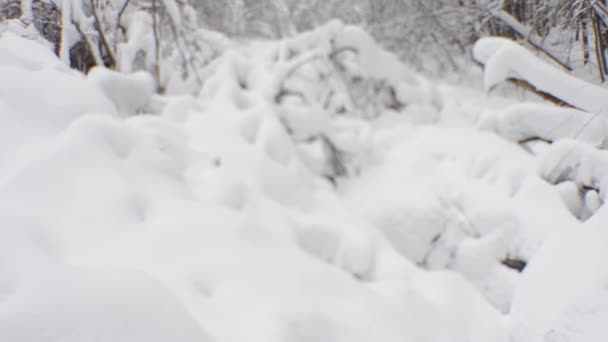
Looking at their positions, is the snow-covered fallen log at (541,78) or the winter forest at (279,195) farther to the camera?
the snow-covered fallen log at (541,78)

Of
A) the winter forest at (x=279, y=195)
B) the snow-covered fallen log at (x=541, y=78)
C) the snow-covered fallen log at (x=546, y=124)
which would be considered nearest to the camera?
the winter forest at (x=279, y=195)

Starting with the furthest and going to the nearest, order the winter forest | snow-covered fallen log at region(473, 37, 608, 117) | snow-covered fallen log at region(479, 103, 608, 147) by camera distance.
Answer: snow-covered fallen log at region(479, 103, 608, 147)
snow-covered fallen log at region(473, 37, 608, 117)
the winter forest

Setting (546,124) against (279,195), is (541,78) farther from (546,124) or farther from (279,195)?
(279,195)

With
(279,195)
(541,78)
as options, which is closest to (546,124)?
(541,78)

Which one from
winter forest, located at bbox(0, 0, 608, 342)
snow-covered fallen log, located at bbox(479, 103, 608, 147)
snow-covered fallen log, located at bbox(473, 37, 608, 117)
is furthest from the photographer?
snow-covered fallen log, located at bbox(479, 103, 608, 147)

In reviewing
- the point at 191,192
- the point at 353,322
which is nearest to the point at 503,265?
the point at 353,322

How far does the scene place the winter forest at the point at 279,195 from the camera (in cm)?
115

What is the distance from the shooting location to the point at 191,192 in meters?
2.00

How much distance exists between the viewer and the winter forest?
1154mm

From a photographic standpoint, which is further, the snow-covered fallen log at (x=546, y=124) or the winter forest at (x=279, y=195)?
the snow-covered fallen log at (x=546, y=124)

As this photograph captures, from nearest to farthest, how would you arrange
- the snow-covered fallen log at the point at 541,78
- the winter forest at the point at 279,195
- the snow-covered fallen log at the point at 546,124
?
the winter forest at the point at 279,195, the snow-covered fallen log at the point at 541,78, the snow-covered fallen log at the point at 546,124

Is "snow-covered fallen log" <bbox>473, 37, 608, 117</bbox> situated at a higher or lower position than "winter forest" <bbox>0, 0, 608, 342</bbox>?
higher

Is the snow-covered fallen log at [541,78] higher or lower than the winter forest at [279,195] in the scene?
higher

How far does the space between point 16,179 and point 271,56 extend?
364cm
